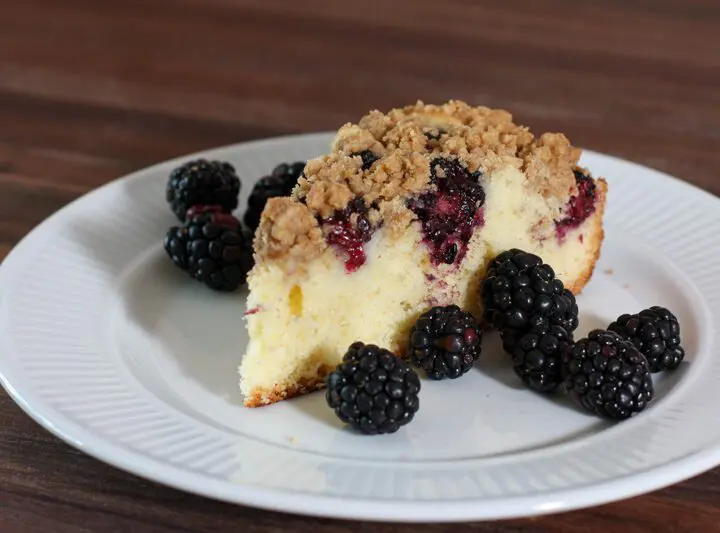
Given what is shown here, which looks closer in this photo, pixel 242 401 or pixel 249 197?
pixel 242 401

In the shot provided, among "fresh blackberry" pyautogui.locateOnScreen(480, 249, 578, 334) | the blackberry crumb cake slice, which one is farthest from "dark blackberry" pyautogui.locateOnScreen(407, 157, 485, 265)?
"fresh blackberry" pyautogui.locateOnScreen(480, 249, 578, 334)

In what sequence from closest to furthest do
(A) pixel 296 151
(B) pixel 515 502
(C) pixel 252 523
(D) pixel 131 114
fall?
1. (B) pixel 515 502
2. (C) pixel 252 523
3. (A) pixel 296 151
4. (D) pixel 131 114

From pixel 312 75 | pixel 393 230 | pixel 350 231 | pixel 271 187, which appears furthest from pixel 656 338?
pixel 312 75

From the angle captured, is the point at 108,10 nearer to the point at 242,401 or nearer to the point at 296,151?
the point at 296,151

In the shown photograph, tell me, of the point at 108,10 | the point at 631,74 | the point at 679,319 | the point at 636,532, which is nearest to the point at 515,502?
the point at 636,532

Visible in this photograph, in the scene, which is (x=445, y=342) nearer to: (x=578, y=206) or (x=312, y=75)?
A: (x=578, y=206)

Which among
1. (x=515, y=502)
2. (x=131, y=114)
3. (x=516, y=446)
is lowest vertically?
(x=131, y=114)
